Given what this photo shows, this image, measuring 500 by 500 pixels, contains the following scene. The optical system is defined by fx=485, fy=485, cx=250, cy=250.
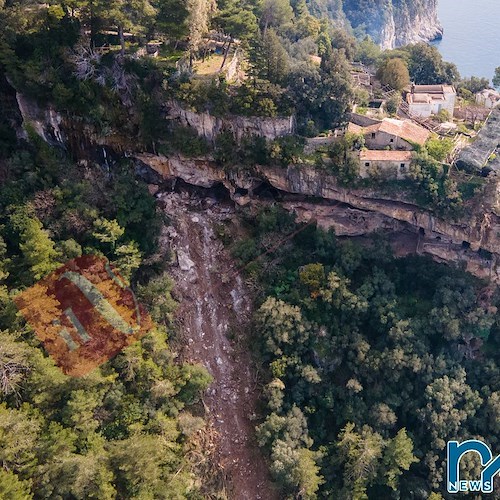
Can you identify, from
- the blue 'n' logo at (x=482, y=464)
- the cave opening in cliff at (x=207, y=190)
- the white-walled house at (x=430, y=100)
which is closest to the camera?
the blue 'n' logo at (x=482, y=464)

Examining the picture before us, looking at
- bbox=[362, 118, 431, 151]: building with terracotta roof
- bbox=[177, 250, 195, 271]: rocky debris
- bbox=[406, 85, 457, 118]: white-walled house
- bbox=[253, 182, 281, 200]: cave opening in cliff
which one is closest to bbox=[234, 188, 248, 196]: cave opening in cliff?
bbox=[253, 182, 281, 200]: cave opening in cliff

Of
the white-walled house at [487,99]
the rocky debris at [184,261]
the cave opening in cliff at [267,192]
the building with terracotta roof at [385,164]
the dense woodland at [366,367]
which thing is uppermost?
the white-walled house at [487,99]

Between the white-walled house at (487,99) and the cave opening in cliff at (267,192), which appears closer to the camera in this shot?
the cave opening in cliff at (267,192)

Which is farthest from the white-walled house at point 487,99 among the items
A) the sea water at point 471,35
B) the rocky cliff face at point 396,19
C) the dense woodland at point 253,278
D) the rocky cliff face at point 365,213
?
the rocky cliff face at point 396,19

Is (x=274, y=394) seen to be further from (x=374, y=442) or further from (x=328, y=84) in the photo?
(x=328, y=84)

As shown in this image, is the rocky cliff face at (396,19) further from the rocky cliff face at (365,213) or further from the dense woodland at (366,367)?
the dense woodland at (366,367)

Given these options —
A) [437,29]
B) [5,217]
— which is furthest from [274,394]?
[437,29]

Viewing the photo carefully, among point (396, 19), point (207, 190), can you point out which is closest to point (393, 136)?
point (207, 190)
